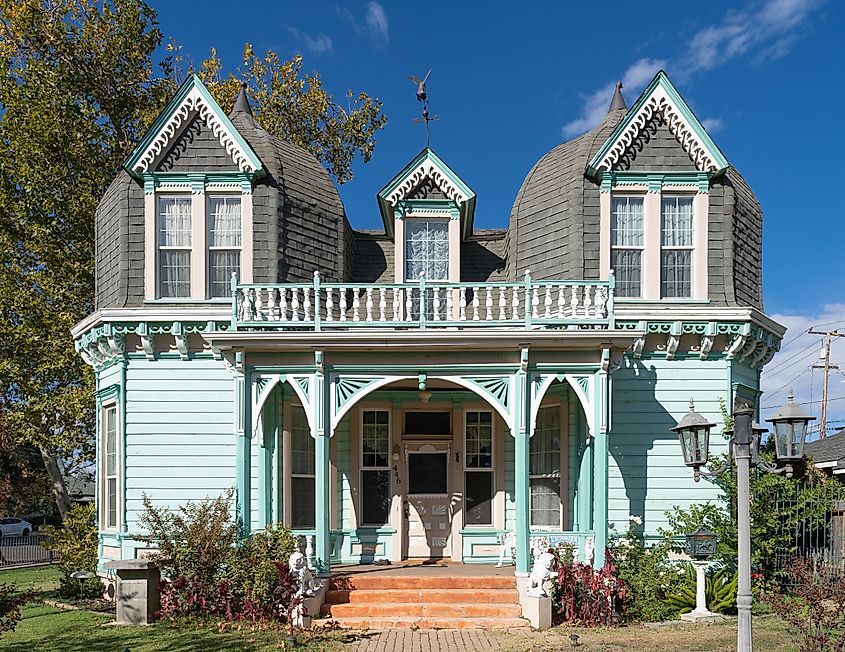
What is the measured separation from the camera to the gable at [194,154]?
14570mm

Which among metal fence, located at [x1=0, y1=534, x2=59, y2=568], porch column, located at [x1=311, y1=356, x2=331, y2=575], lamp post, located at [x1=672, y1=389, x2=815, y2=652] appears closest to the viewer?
lamp post, located at [x1=672, y1=389, x2=815, y2=652]

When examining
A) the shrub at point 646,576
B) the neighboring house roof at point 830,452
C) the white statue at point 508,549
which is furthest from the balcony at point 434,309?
the neighboring house roof at point 830,452

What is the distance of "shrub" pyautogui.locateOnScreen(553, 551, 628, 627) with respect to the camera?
11.5m

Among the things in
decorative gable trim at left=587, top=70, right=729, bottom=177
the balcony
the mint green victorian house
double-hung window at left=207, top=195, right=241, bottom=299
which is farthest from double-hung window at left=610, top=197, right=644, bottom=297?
double-hung window at left=207, top=195, right=241, bottom=299

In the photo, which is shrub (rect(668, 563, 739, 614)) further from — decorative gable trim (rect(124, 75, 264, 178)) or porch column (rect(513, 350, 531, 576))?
decorative gable trim (rect(124, 75, 264, 178))

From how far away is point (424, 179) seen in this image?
1550 cm

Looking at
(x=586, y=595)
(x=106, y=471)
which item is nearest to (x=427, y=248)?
(x=586, y=595)

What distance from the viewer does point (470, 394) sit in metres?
14.8

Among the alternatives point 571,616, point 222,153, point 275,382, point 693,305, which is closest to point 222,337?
point 275,382

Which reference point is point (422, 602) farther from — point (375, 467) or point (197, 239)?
point (197, 239)

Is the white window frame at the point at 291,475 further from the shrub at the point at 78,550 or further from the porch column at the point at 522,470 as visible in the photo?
the shrub at the point at 78,550

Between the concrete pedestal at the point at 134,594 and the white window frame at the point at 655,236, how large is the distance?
31.0 ft

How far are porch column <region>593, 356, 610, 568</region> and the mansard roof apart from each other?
5.04 meters

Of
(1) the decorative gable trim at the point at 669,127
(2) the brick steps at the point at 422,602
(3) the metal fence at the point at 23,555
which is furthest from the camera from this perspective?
(3) the metal fence at the point at 23,555
